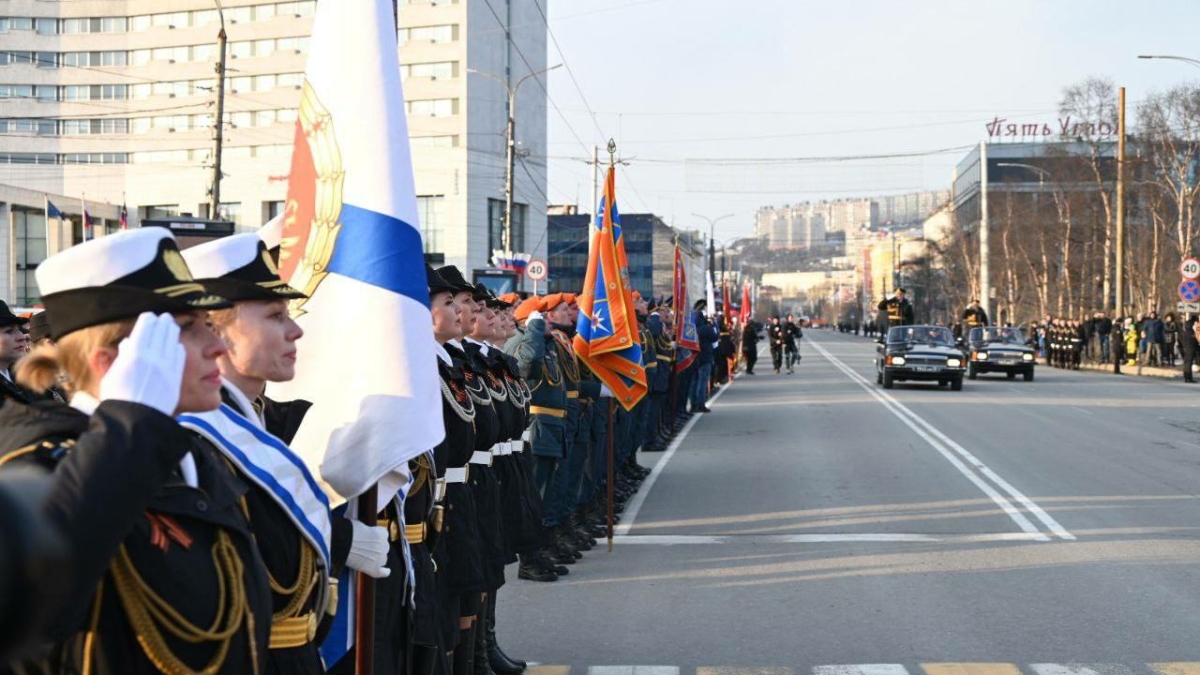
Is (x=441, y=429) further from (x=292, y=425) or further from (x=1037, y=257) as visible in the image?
(x=1037, y=257)

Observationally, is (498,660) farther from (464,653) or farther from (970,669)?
(970,669)

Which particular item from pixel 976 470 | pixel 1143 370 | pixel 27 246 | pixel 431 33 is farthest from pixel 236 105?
pixel 976 470

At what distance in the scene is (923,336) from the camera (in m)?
32.4

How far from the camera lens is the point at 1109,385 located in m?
34.5

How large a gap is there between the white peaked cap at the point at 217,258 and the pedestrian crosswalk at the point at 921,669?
371 centimetres

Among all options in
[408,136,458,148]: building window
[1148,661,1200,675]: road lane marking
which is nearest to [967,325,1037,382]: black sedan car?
[1148,661,1200,675]: road lane marking

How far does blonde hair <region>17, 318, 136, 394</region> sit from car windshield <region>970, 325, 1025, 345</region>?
36.7 metres

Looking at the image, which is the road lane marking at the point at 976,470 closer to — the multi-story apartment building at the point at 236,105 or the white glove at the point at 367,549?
the white glove at the point at 367,549

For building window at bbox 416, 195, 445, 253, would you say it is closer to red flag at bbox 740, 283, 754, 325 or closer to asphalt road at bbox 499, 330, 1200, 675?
red flag at bbox 740, 283, 754, 325

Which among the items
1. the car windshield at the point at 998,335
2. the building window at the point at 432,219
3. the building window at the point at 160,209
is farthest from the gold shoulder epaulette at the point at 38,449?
the building window at the point at 160,209

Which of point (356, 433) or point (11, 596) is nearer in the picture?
point (11, 596)

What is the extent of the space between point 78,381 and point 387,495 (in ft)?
5.31

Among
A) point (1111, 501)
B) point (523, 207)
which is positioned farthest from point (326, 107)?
point (523, 207)

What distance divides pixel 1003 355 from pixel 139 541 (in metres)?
36.3
